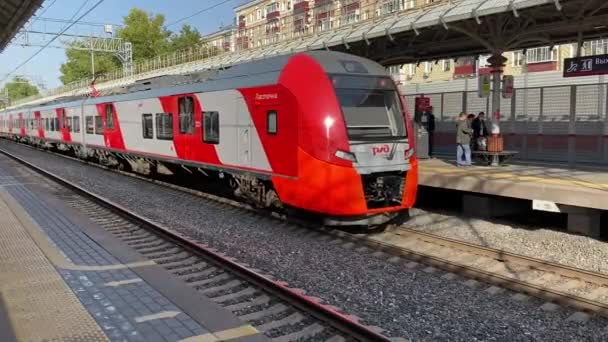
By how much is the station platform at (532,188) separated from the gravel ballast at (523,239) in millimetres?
361

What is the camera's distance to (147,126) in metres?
16.0

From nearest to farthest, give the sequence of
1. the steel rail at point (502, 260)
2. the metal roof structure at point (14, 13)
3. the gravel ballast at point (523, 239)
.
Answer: the steel rail at point (502, 260)
the gravel ballast at point (523, 239)
the metal roof structure at point (14, 13)

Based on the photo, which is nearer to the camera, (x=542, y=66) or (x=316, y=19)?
(x=316, y=19)

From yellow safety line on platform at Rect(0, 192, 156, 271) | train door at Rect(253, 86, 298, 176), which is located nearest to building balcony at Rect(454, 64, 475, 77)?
train door at Rect(253, 86, 298, 176)

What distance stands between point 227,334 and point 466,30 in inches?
425

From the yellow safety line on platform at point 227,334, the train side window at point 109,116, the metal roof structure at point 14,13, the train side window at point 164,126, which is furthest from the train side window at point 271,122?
the metal roof structure at point 14,13

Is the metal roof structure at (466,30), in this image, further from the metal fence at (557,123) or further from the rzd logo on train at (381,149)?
the rzd logo on train at (381,149)

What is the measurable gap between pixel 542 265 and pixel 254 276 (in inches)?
147

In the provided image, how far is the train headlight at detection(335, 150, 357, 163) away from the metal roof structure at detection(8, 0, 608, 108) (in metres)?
4.94

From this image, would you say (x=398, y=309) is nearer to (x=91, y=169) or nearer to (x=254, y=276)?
(x=254, y=276)

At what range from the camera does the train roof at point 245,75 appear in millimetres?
9539

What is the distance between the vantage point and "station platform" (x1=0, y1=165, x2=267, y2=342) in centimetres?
478

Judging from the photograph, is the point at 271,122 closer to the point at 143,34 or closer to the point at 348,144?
the point at 348,144

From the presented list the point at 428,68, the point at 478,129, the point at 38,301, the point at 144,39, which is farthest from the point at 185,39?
the point at 38,301
